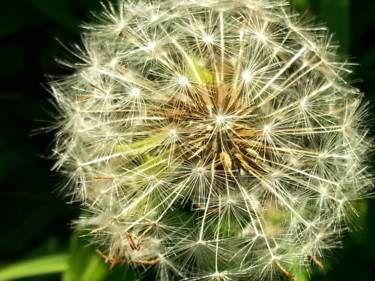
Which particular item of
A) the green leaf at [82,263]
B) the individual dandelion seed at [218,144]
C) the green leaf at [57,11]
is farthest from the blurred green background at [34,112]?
the individual dandelion seed at [218,144]

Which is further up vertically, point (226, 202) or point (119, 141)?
point (119, 141)

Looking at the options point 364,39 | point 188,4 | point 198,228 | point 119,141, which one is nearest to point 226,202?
point 198,228

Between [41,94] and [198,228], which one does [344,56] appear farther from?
[41,94]

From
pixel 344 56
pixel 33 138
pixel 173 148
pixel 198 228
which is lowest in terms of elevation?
pixel 198 228

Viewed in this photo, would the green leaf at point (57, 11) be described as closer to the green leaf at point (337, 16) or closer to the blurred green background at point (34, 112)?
the blurred green background at point (34, 112)

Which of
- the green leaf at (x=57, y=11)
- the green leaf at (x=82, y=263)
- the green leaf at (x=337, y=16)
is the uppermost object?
the green leaf at (x=57, y=11)

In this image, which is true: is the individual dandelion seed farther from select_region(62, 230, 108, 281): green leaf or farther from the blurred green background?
the blurred green background
